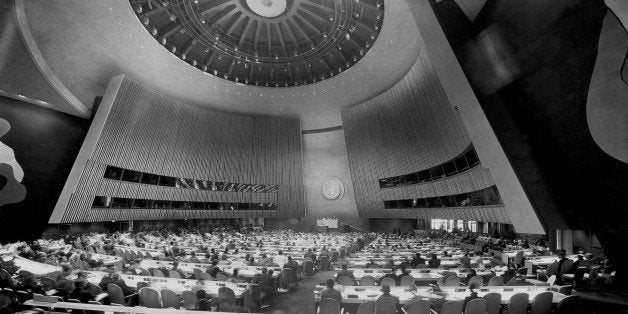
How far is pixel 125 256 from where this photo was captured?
47.7 feet

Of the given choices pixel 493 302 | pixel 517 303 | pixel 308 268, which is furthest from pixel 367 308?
pixel 308 268

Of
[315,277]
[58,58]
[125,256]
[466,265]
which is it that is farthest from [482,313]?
[58,58]

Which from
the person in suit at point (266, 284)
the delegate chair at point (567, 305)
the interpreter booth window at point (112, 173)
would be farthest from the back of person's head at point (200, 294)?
the interpreter booth window at point (112, 173)

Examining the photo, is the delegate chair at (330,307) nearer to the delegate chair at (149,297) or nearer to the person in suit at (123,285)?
the delegate chair at (149,297)

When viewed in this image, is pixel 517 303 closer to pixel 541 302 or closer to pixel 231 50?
pixel 541 302

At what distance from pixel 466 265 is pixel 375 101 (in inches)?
715

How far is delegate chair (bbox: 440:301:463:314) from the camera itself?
19.5ft

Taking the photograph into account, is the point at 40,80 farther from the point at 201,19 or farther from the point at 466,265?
the point at 466,265

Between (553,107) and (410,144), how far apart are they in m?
18.6

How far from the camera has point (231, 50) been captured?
2498cm

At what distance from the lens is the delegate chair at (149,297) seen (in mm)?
6973

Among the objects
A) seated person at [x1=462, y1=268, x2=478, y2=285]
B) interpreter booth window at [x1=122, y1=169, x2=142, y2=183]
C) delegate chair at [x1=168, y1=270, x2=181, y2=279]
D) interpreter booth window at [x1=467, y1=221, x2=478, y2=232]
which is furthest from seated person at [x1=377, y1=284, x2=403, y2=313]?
interpreter booth window at [x1=467, y1=221, x2=478, y2=232]

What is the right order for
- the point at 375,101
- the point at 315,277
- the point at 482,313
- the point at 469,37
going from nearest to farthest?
the point at 482,313, the point at 469,37, the point at 315,277, the point at 375,101

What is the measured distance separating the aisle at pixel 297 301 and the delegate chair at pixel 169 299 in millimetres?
1994
